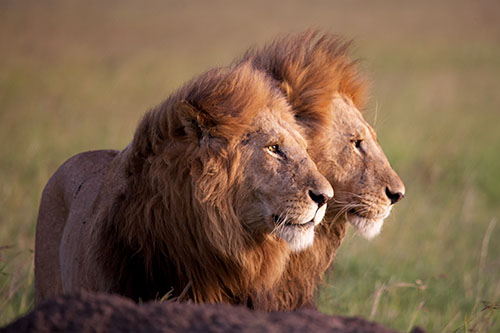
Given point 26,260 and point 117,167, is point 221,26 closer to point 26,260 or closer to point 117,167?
point 26,260

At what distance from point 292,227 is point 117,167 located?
3.36 ft

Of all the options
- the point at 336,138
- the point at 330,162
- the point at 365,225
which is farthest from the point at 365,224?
the point at 336,138

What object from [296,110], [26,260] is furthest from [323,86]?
[26,260]

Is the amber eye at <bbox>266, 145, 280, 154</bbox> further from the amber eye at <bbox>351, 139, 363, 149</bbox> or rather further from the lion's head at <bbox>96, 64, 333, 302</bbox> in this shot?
the amber eye at <bbox>351, 139, 363, 149</bbox>

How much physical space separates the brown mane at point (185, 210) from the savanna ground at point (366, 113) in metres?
1.10

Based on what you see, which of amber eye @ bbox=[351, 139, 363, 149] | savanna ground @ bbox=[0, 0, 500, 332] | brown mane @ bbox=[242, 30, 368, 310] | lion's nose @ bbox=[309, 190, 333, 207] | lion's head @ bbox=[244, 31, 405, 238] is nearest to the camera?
lion's nose @ bbox=[309, 190, 333, 207]

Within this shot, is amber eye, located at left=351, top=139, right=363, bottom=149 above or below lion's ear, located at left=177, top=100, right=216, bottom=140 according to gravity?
below

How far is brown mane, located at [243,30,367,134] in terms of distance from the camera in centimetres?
395

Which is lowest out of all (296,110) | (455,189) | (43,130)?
(455,189)

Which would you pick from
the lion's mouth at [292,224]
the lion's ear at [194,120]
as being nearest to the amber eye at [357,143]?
the lion's mouth at [292,224]

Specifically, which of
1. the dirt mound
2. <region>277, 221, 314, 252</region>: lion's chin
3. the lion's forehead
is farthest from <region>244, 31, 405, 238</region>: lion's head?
the dirt mound

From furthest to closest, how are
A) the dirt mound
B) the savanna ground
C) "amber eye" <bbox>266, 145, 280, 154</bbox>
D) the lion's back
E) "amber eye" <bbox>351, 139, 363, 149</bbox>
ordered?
the savanna ground < the lion's back < "amber eye" <bbox>351, 139, 363, 149</bbox> < "amber eye" <bbox>266, 145, 280, 154</bbox> < the dirt mound

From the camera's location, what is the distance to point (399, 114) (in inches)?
560

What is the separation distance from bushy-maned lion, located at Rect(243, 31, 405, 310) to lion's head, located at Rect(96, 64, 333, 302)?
0.40m
